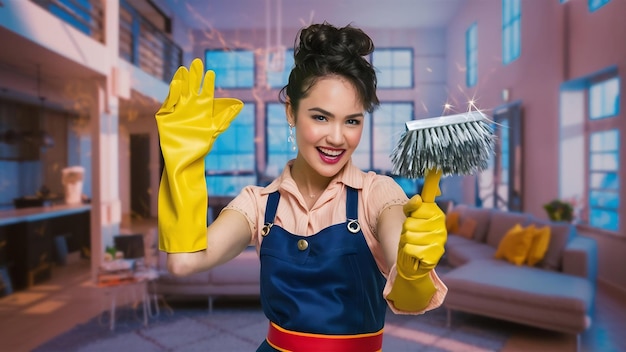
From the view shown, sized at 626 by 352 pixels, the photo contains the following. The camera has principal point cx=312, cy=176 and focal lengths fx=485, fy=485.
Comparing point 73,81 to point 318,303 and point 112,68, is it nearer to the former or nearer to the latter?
point 112,68

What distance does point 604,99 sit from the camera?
4.72 metres

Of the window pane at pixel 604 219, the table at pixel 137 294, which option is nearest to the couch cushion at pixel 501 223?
the window pane at pixel 604 219

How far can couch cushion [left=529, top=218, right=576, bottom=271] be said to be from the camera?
376 centimetres

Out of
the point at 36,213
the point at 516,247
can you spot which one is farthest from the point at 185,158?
the point at 36,213

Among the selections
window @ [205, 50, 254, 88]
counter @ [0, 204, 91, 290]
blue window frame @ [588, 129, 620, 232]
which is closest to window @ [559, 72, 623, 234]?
blue window frame @ [588, 129, 620, 232]

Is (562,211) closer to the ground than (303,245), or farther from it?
closer to the ground

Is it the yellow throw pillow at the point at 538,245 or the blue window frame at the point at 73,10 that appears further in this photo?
the blue window frame at the point at 73,10

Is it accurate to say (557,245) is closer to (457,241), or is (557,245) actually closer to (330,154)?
(457,241)

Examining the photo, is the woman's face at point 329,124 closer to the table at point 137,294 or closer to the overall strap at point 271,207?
the overall strap at point 271,207

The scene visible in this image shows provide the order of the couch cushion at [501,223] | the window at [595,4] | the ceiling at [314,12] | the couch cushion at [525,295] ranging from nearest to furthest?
the couch cushion at [525,295], the window at [595,4], the couch cushion at [501,223], the ceiling at [314,12]

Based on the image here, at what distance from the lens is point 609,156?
465cm

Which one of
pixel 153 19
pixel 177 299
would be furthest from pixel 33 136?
pixel 153 19

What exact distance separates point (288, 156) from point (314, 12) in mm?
2859

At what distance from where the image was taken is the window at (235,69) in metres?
9.55
